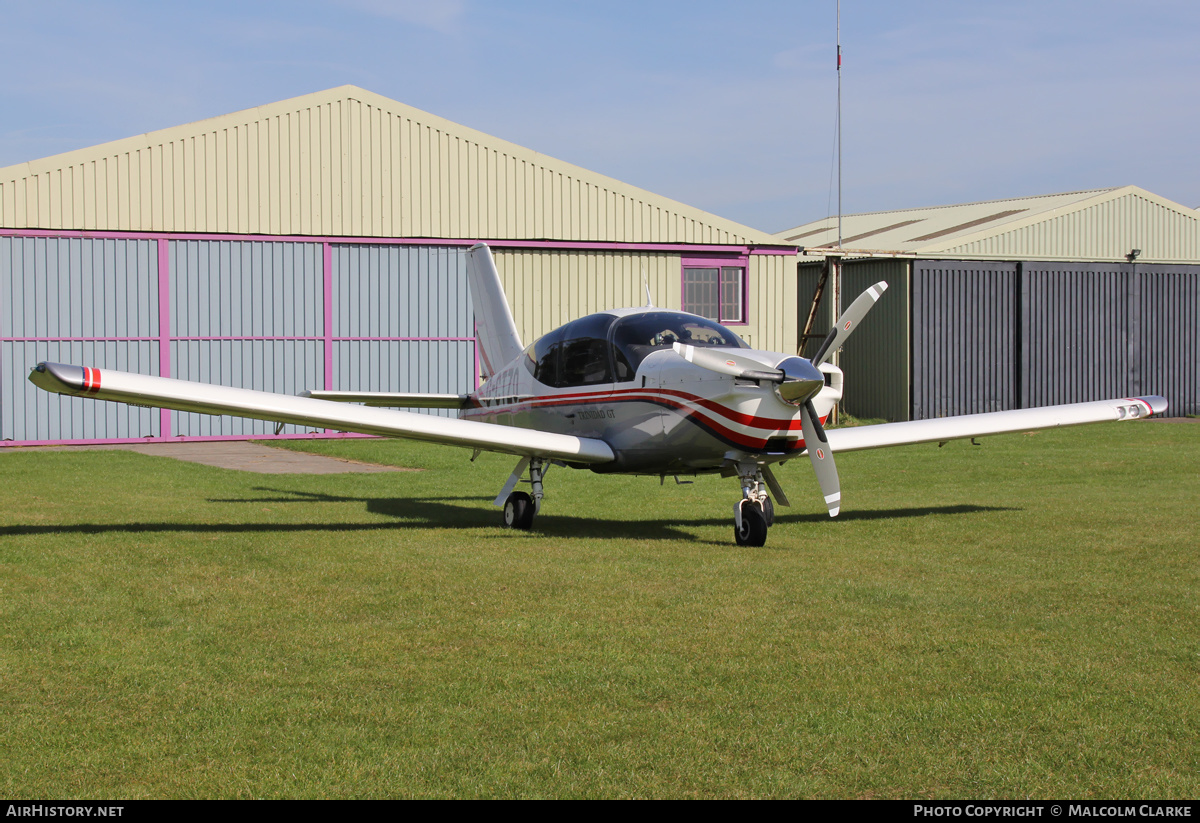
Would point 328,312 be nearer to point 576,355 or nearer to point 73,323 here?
point 73,323

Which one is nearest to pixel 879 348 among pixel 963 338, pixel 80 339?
pixel 963 338

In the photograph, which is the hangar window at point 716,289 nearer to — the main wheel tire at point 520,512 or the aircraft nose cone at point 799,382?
the main wheel tire at point 520,512

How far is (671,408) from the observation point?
11.4 m

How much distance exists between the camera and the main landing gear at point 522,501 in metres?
12.4

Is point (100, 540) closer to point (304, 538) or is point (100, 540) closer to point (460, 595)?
point (304, 538)

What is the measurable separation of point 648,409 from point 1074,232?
2650 cm

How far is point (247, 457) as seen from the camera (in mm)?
21781

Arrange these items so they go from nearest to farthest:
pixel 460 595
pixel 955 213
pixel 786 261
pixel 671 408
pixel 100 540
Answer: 1. pixel 460 595
2. pixel 100 540
3. pixel 671 408
4. pixel 786 261
5. pixel 955 213

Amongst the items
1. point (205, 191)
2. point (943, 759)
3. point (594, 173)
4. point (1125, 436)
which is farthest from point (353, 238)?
point (943, 759)

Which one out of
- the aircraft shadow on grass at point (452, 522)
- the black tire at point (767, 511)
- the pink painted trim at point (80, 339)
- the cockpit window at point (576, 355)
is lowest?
the aircraft shadow on grass at point (452, 522)

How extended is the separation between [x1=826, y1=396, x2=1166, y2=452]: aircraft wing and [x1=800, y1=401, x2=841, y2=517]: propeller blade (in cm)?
217

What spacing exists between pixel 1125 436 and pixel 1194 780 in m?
22.4

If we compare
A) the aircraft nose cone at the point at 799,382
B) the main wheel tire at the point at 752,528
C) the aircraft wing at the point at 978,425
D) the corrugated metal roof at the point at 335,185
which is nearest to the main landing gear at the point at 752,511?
the main wheel tire at the point at 752,528

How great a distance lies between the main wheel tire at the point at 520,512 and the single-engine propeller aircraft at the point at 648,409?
0.04 feet
